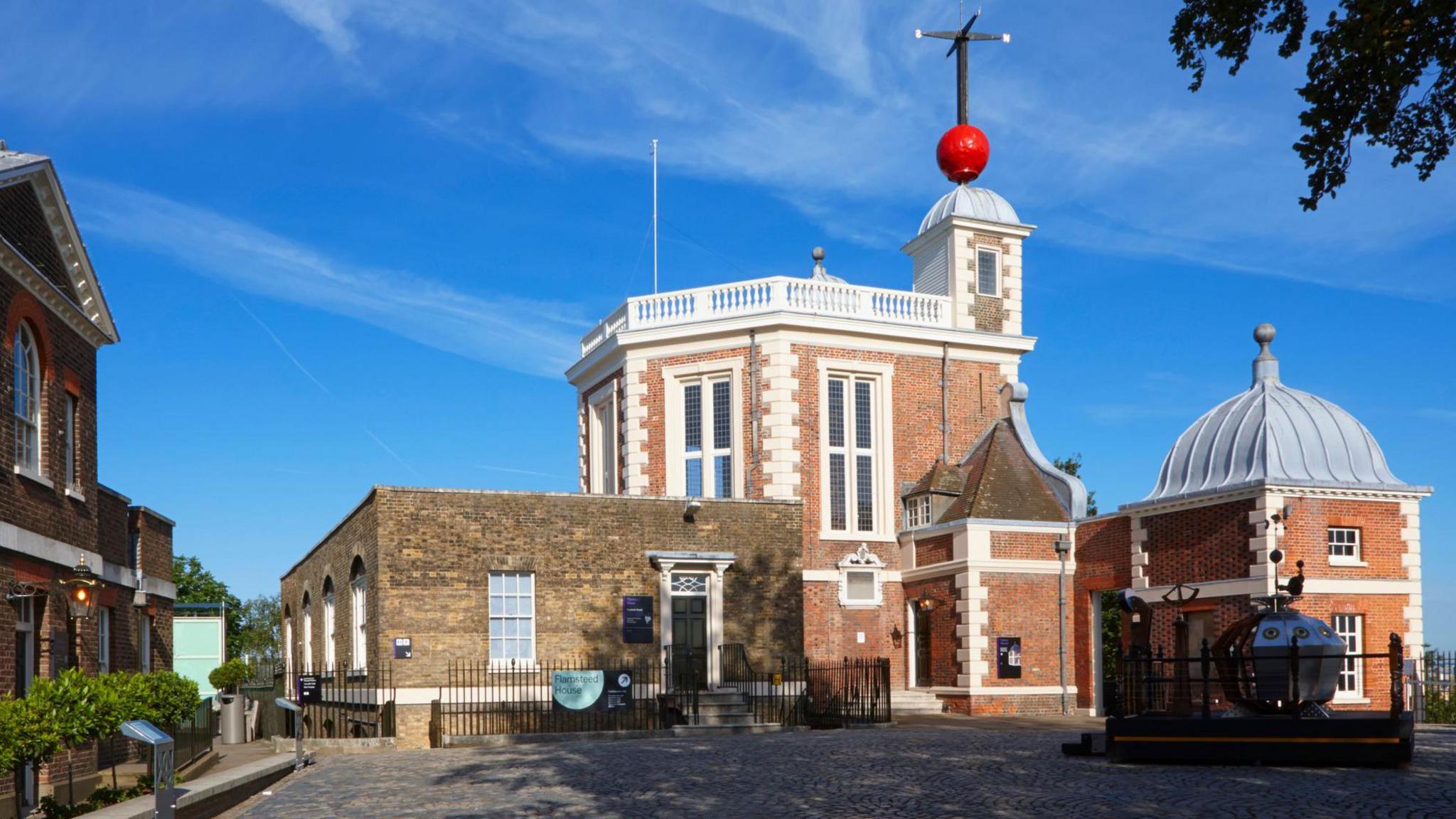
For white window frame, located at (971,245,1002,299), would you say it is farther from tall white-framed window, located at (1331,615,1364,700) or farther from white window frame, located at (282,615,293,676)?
white window frame, located at (282,615,293,676)

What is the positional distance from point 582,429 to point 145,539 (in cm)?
1391

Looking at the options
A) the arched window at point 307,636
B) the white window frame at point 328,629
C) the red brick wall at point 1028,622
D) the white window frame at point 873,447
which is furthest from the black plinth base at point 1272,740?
the arched window at point 307,636

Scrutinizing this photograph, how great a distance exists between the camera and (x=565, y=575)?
81.3 ft

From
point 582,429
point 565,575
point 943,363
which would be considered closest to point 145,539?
point 565,575

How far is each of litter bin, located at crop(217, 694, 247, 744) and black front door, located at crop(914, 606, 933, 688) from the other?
14339 mm

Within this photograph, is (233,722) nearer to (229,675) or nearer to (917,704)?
(229,675)

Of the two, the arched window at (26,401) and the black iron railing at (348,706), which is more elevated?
the arched window at (26,401)

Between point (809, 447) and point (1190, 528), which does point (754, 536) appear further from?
point (1190, 528)

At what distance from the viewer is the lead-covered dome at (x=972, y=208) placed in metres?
34.1

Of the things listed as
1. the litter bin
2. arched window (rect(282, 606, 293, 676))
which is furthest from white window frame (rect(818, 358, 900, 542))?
arched window (rect(282, 606, 293, 676))

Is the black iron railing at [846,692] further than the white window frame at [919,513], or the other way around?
the white window frame at [919,513]

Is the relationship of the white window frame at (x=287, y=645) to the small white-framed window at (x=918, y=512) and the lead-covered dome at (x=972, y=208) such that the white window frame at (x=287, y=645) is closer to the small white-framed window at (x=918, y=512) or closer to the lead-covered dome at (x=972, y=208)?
the small white-framed window at (x=918, y=512)

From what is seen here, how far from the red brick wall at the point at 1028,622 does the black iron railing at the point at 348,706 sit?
12351 mm

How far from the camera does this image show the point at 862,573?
31.5 metres
